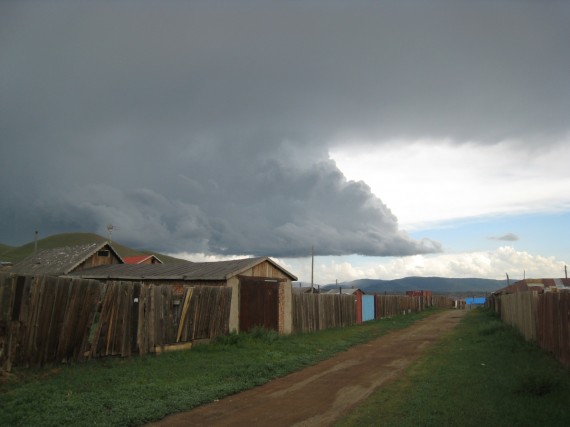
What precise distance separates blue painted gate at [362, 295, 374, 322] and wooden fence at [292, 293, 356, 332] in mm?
3243

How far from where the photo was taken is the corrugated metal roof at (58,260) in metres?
34.2

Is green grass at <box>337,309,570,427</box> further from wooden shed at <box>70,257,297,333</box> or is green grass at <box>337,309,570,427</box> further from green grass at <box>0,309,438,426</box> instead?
wooden shed at <box>70,257,297,333</box>

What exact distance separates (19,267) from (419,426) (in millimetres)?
37415

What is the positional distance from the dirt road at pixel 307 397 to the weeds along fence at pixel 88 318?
4.20 m

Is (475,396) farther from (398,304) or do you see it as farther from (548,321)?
(398,304)

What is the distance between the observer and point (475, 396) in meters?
8.74

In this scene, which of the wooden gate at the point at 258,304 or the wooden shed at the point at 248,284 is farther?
the wooden gate at the point at 258,304

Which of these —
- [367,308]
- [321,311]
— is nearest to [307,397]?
[321,311]

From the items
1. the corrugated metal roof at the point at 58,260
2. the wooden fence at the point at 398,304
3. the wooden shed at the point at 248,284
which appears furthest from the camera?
the wooden fence at the point at 398,304

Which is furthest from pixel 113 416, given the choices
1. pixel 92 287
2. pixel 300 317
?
pixel 300 317

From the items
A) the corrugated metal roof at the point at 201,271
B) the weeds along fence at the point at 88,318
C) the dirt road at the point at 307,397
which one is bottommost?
the dirt road at the point at 307,397

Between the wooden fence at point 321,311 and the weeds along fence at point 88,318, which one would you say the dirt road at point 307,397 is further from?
the wooden fence at point 321,311

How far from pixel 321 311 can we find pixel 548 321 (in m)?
13.2

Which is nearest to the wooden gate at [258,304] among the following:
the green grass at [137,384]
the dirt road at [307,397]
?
the green grass at [137,384]
